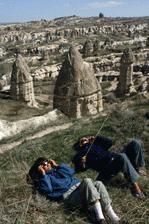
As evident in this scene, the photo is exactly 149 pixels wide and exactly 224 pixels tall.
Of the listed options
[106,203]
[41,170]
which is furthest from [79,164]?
[106,203]

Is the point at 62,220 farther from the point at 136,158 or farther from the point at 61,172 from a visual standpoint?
the point at 136,158

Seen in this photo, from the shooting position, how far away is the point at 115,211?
5652mm

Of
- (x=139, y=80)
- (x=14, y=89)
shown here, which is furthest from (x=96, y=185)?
(x=139, y=80)

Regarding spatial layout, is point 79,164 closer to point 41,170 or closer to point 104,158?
point 104,158

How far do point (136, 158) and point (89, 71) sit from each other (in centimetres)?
1340

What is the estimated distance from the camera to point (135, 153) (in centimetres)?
638

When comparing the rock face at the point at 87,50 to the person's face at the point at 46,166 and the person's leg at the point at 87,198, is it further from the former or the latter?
the person's leg at the point at 87,198

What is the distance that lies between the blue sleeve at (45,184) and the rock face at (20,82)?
21.0 m

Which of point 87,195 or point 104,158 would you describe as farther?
point 104,158

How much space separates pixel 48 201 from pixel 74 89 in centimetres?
1327

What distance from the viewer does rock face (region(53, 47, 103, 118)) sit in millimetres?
18812

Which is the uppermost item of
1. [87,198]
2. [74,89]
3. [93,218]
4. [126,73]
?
[87,198]

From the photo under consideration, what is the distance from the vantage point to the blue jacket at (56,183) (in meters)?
5.89

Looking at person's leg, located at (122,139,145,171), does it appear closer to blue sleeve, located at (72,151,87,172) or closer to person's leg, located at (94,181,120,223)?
blue sleeve, located at (72,151,87,172)
